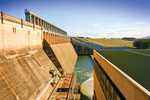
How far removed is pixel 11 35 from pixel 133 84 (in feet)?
49.0

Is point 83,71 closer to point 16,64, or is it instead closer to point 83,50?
point 16,64

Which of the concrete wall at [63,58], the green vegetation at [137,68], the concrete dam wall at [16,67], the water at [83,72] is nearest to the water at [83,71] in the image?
the water at [83,72]

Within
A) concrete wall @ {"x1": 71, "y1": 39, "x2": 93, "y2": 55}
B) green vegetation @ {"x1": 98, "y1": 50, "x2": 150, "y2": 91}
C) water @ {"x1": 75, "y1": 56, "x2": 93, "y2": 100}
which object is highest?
green vegetation @ {"x1": 98, "y1": 50, "x2": 150, "y2": 91}

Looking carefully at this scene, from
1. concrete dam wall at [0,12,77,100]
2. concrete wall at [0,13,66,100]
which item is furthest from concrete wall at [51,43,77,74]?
concrete wall at [0,13,66,100]

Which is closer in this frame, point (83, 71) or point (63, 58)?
point (63, 58)

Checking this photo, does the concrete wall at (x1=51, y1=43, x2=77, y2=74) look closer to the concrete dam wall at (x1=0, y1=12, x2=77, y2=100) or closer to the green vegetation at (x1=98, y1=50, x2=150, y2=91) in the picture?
the concrete dam wall at (x1=0, y1=12, x2=77, y2=100)

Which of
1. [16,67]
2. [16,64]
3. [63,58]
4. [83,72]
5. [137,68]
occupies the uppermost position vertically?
[137,68]

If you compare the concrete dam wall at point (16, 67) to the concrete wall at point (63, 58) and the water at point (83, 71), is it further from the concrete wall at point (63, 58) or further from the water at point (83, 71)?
the water at point (83, 71)

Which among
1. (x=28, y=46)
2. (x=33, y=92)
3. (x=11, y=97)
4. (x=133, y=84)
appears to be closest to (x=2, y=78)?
(x=11, y=97)

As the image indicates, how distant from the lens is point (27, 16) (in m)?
24.2

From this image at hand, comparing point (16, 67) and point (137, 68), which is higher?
point (137, 68)

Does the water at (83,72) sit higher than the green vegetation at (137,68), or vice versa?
the green vegetation at (137,68)

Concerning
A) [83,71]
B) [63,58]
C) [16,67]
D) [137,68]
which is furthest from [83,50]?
[137,68]

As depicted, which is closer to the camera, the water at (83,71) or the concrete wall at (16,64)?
the concrete wall at (16,64)
